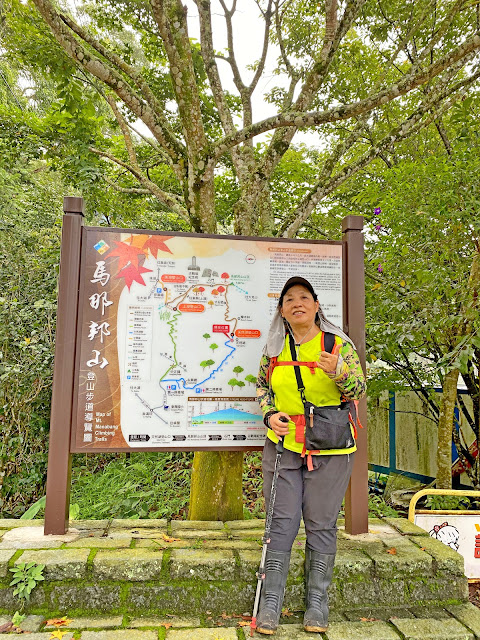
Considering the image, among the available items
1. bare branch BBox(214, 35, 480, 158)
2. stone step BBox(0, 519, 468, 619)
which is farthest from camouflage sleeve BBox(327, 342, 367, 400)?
bare branch BBox(214, 35, 480, 158)

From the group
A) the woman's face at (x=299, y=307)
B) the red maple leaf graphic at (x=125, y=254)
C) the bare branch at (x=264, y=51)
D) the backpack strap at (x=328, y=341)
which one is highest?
the bare branch at (x=264, y=51)

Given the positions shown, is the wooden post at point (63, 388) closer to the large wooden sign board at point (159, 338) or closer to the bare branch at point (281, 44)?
the large wooden sign board at point (159, 338)

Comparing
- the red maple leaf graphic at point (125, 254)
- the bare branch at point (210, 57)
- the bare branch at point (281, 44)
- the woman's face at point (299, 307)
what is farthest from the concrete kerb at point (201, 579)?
the bare branch at point (281, 44)

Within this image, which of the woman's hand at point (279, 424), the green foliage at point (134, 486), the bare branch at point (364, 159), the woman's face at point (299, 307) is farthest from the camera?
the green foliage at point (134, 486)

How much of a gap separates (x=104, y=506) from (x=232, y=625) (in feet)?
7.28

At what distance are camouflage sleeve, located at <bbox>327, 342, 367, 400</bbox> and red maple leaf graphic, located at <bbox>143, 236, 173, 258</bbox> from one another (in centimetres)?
145

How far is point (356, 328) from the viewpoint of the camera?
3.33m

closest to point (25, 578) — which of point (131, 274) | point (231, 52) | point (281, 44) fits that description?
point (131, 274)

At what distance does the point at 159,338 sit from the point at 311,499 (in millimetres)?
1444

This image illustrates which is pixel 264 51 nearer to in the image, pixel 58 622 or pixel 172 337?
pixel 172 337

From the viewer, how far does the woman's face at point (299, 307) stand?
2727 mm

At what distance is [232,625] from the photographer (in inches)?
96.5

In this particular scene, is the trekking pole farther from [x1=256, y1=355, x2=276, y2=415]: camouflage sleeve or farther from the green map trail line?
the green map trail line

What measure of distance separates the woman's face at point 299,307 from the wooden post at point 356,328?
677 mm
